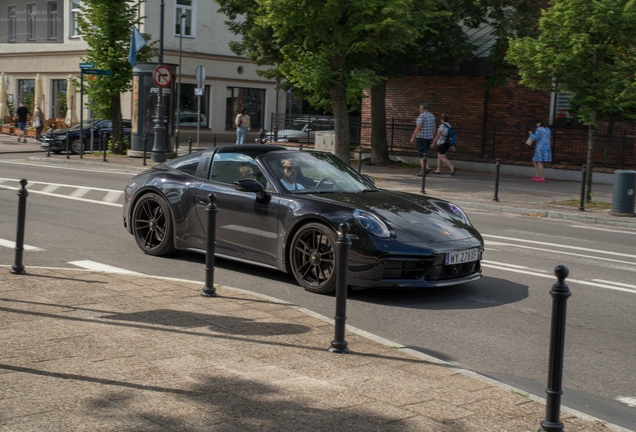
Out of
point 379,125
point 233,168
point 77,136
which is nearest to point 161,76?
point 77,136

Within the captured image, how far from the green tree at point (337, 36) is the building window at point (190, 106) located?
20576 mm

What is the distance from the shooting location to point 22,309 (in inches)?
264

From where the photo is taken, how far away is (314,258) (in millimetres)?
8211

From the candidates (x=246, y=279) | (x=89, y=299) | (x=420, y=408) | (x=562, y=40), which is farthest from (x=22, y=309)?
(x=562, y=40)

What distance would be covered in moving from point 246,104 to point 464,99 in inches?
798

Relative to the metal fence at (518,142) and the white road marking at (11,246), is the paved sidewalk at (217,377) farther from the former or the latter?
the metal fence at (518,142)

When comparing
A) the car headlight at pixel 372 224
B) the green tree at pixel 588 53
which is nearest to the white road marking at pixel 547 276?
the car headlight at pixel 372 224

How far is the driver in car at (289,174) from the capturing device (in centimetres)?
888

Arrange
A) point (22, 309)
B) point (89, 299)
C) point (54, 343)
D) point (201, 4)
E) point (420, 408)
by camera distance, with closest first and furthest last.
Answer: point (420, 408) → point (54, 343) → point (22, 309) → point (89, 299) → point (201, 4)

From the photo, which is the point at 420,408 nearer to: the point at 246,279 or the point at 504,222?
the point at 246,279

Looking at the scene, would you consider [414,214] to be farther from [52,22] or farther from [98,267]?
[52,22]

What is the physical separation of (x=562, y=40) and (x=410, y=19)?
511 centimetres

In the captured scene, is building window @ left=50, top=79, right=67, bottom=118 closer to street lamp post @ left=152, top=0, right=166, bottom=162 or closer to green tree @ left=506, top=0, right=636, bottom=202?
street lamp post @ left=152, top=0, right=166, bottom=162

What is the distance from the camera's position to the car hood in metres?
8.12
